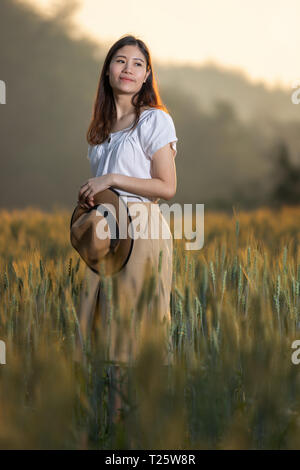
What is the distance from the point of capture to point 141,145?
1987 millimetres

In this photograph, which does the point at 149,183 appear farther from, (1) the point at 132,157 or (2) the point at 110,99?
(2) the point at 110,99

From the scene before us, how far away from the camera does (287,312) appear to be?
201cm

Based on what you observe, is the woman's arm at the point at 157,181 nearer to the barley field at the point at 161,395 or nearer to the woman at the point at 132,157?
the woman at the point at 132,157

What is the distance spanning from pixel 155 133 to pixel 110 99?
0.33 metres

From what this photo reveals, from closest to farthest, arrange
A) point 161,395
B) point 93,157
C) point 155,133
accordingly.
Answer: point 161,395, point 155,133, point 93,157

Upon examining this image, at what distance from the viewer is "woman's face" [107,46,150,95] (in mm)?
2033

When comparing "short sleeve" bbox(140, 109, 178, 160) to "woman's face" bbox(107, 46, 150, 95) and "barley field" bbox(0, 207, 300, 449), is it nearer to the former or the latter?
"woman's face" bbox(107, 46, 150, 95)

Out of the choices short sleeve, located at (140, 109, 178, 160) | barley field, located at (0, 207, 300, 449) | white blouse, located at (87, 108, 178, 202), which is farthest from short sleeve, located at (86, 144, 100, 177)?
barley field, located at (0, 207, 300, 449)

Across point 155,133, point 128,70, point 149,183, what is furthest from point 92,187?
point 128,70

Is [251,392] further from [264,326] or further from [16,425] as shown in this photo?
A: [16,425]

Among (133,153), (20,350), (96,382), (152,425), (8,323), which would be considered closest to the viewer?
(152,425)

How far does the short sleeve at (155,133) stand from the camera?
1.95 m

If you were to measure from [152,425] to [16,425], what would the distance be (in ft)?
0.87
